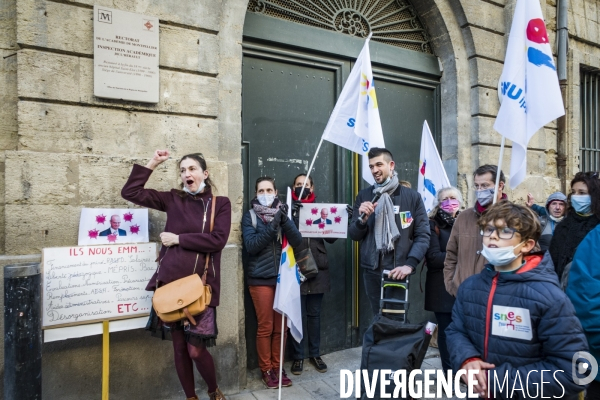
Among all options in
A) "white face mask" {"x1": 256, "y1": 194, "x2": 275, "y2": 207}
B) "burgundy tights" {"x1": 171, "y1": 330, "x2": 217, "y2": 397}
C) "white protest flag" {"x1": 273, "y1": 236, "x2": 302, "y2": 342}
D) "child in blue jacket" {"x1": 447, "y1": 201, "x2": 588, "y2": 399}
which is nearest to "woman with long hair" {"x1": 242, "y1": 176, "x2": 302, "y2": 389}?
"white face mask" {"x1": 256, "y1": 194, "x2": 275, "y2": 207}

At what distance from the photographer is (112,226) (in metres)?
3.62

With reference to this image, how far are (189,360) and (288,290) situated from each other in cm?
99

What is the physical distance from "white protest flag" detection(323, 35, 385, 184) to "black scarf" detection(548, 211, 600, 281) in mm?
1584

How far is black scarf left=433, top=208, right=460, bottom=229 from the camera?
13.4ft

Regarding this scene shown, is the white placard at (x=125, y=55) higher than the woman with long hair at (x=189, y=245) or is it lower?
higher

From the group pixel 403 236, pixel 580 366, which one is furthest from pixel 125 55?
pixel 580 366

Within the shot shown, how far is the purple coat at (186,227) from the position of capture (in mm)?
3309

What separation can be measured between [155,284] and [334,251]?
2.33m

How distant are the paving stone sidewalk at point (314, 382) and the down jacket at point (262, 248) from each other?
0.97 meters

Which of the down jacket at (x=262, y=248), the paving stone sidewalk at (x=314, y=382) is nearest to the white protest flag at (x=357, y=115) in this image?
the down jacket at (x=262, y=248)

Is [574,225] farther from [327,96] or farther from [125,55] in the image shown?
[125,55]

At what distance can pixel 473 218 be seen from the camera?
3.53 m

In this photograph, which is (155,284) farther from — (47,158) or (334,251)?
(334,251)

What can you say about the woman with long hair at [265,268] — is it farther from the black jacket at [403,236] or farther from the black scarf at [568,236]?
the black scarf at [568,236]
